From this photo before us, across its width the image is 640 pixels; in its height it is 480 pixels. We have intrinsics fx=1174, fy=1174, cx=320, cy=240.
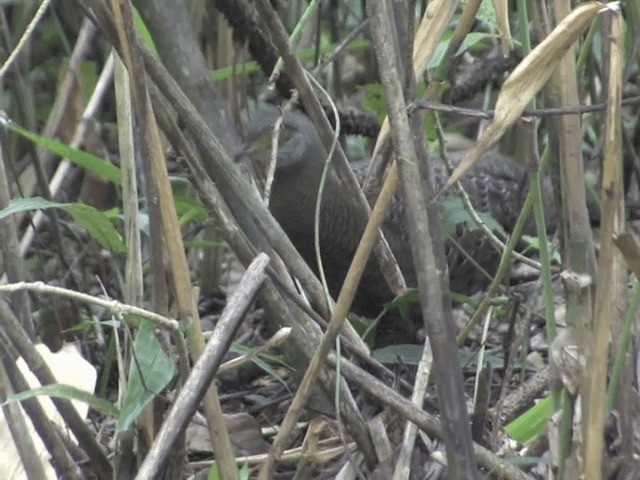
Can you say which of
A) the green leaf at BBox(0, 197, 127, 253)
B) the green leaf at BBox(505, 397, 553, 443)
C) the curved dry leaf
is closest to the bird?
the green leaf at BBox(0, 197, 127, 253)

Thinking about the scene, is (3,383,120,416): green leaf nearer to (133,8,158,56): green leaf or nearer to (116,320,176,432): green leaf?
(116,320,176,432): green leaf

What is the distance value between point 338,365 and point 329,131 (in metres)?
0.43

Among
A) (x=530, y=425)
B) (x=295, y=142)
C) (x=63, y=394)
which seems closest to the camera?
(x=63, y=394)

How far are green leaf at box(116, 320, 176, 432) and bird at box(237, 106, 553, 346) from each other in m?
1.23

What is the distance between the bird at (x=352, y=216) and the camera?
2805 millimetres

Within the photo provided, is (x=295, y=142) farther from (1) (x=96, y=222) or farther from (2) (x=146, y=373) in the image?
(2) (x=146, y=373)

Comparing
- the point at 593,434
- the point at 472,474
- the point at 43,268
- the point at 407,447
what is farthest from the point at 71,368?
the point at 43,268

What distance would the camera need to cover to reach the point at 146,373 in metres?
1.48

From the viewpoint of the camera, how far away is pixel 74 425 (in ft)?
5.59

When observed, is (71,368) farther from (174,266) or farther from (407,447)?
(407,447)

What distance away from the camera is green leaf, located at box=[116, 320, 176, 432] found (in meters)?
1.47

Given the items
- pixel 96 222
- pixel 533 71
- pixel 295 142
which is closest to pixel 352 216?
pixel 295 142

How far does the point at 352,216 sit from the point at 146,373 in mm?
1487

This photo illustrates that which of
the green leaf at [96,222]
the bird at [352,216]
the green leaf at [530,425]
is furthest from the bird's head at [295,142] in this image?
the green leaf at [530,425]
